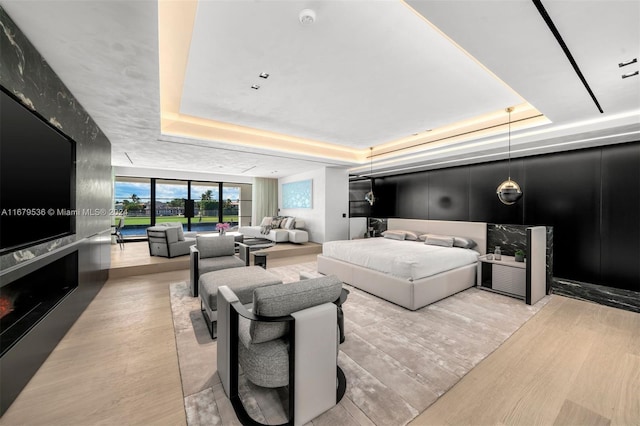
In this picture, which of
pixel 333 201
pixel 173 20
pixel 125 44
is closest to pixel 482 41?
pixel 173 20

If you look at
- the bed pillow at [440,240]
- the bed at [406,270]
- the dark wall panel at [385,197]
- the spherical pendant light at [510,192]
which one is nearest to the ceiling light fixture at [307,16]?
the bed at [406,270]

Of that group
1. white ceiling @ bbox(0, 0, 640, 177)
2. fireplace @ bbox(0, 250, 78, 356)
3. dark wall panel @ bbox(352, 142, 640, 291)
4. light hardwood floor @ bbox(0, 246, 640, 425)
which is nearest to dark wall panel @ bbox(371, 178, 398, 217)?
dark wall panel @ bbox(352, 142, 640, 291)

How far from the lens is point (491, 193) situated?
539 cm

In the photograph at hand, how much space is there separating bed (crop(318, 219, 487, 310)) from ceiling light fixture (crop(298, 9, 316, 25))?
301cm

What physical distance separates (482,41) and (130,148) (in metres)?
6.22

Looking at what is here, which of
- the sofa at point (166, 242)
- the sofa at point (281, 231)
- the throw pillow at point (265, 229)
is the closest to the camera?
the sofa at point (166, 242)

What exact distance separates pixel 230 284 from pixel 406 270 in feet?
7.65

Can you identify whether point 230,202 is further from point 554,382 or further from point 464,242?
point 554,382

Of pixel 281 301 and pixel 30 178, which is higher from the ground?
pixel 30 178

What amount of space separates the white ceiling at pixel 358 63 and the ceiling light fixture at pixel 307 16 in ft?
0.13

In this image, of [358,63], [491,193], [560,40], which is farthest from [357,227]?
[560,40]

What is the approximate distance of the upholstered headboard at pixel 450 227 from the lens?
501cm

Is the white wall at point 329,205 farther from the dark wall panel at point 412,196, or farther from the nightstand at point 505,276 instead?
the nightstand at point 505,276

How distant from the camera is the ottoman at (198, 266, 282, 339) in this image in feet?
8.71
